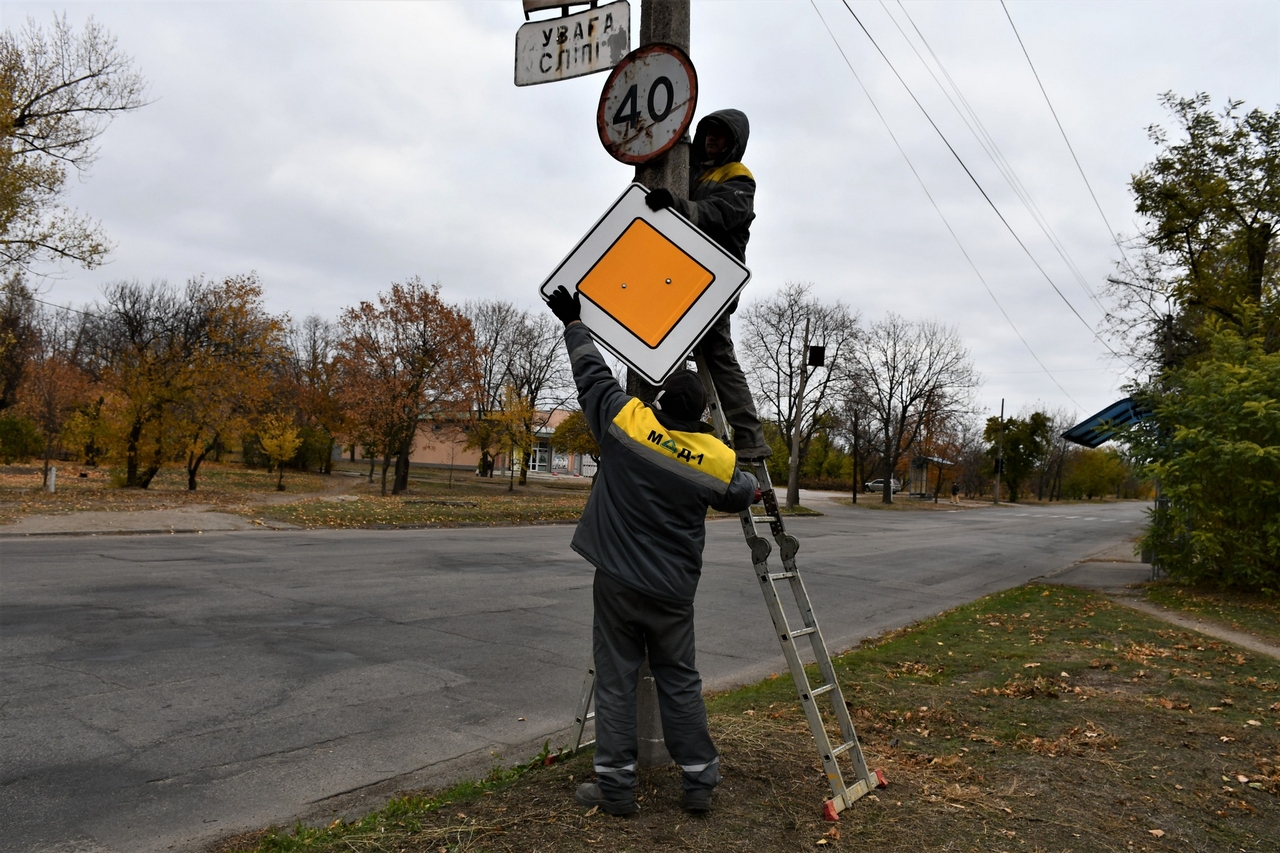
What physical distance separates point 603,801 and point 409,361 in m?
33.7

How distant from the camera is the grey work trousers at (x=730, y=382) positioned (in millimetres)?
3902

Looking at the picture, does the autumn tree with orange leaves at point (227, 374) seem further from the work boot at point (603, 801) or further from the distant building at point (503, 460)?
the distant building at point (503, 460)

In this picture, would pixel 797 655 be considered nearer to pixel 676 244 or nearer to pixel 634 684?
pixel 634 684

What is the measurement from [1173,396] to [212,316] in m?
28.8

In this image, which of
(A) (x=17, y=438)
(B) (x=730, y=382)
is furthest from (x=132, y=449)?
(B) (x=730, y=382)

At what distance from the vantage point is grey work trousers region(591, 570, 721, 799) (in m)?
3.35

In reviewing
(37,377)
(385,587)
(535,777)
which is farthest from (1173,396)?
(37,377)

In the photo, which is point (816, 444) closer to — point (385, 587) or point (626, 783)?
point (385, 587)

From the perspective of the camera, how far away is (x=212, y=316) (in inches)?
1151

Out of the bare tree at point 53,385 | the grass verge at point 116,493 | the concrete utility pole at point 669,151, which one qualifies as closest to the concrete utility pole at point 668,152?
the concrete utility pole at point 669,151

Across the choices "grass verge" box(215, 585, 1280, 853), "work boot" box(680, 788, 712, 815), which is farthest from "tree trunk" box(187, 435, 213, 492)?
"work boot" box(680, 788, 712, 815)

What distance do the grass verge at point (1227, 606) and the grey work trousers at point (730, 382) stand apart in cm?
878

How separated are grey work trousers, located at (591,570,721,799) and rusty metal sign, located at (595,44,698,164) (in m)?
2.11

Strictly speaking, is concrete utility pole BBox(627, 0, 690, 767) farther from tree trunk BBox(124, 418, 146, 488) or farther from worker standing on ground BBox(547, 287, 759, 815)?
tree trunk BBox(124, 418, 146, 488)
